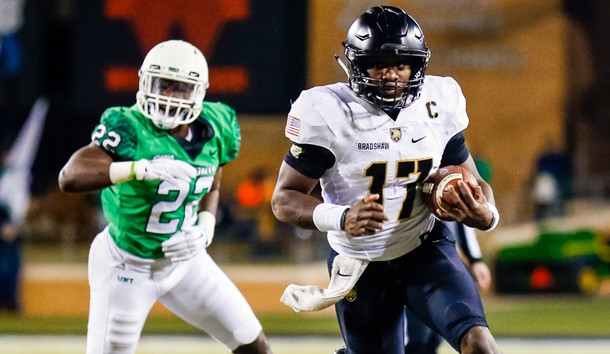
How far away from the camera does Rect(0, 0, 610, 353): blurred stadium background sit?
27.2 feet

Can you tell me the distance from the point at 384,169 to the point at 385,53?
1.22 feet

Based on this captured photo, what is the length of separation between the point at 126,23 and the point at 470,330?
17.8 feet

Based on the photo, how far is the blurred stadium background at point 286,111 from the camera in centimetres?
830

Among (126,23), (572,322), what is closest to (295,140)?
(126,23)

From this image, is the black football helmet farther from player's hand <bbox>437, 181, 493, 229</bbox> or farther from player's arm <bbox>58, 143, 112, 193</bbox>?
player's arm <bbox>58, 143, 112, 193</bbox>

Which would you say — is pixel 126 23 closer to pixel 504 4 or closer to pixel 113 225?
pixel 113 225

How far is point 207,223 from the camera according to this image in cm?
437

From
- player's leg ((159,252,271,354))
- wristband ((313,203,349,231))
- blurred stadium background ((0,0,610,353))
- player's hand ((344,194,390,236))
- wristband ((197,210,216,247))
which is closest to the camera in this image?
player's hand ((344,194,390,236))

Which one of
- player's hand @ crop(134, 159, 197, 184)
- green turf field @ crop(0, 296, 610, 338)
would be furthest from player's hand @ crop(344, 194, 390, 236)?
green turf field @ crop(0, 296, 610, 338)

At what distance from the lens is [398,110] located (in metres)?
3.70

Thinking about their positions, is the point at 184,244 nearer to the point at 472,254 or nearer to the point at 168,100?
the point at 168,100

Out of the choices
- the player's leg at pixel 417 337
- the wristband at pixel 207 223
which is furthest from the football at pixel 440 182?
the wristband at pixel 207 223

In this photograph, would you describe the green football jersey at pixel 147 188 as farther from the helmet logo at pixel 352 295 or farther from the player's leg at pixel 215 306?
the helmet logo at pixel 352 295

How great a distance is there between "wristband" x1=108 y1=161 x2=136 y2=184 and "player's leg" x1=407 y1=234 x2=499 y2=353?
3.42 ft
